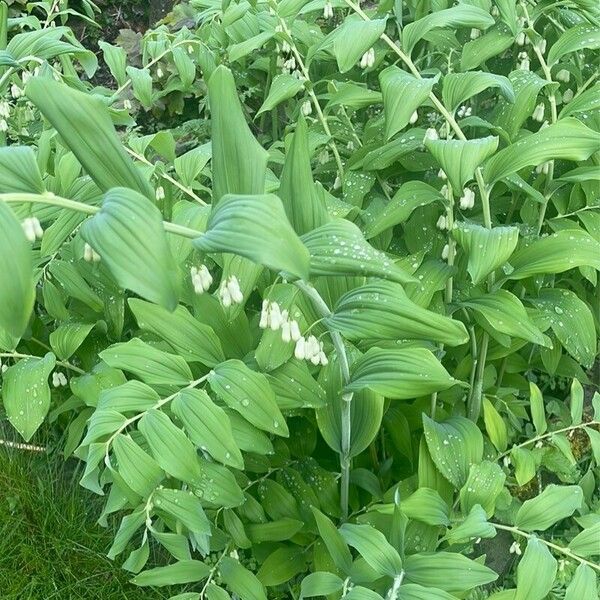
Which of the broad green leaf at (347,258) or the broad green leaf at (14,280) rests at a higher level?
the broad green leaf at (14,280)

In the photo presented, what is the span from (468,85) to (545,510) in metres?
0.97

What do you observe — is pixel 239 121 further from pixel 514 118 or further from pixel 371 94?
pixel 514 118

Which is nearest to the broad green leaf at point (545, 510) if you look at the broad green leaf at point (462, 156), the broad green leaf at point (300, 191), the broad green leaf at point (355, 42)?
the broad green leaf at point (462, 156)

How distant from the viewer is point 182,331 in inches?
55.9

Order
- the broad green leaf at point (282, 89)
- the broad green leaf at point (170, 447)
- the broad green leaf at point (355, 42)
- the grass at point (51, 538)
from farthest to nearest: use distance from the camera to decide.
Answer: the grass at point (51, 538)
the broad green leaf at point (282, 89)
the broad green leaf at point (355, 42)
the broad green leaf at point (170, 447)

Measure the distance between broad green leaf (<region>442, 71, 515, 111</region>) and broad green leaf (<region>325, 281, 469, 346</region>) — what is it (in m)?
0.63

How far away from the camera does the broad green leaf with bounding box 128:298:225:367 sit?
55.6 inches

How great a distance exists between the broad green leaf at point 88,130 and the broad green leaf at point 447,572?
91cm

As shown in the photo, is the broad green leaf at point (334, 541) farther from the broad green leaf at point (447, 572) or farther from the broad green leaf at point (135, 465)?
the broad green leaf at point (135, 465)

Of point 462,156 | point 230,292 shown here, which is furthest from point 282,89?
point 230,292

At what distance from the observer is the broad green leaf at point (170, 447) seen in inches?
47.9

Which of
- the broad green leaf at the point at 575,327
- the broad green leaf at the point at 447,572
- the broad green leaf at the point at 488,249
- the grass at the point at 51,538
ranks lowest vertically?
the grass at the point at 51,538

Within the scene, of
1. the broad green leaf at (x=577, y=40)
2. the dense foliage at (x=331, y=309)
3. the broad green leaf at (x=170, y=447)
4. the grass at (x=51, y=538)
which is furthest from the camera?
the grass at (x=51, y=538)

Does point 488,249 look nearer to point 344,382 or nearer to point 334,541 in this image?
point 344,382
